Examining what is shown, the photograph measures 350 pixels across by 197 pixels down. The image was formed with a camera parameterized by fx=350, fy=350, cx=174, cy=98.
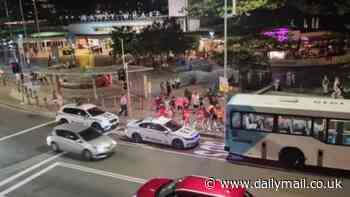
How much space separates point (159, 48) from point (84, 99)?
1688 cm

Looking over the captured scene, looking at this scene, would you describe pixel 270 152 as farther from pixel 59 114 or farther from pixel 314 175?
pixel 59 114

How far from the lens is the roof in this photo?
13.7 meters

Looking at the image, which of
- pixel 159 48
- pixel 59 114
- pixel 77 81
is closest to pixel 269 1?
pixel 159 48

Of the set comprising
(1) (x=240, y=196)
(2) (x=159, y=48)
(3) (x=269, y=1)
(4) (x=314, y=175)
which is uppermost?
(3) (x=269, y=1)

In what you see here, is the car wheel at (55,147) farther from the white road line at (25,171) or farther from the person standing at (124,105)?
the person standing at (124,105)

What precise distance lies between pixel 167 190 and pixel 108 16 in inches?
2436

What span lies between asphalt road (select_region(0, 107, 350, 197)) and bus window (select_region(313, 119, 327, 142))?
177cm

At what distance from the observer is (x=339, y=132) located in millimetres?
13578

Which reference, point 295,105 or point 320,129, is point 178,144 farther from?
point 320,129

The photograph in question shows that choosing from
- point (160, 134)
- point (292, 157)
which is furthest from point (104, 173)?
point (292, 157)

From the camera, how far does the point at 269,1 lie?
37.8 metres

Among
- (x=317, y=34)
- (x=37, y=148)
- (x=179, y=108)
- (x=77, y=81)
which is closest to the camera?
(x=37, y=148)

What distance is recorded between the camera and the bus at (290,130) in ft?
44.9

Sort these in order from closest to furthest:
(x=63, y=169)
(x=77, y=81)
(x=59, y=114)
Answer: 1. (x=63, y=169)
2. (x=59, y=114)
3. (x=77, y=81)
